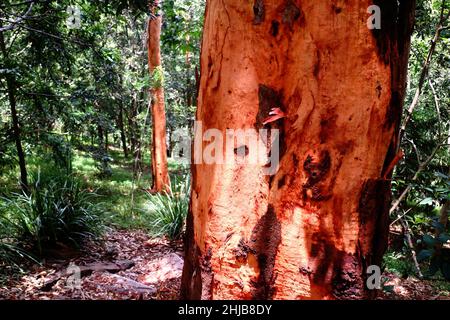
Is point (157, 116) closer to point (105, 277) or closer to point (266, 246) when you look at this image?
point (105, 277)

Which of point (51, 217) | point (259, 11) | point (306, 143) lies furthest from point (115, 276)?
point (259, 11)

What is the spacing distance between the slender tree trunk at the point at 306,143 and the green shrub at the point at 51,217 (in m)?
3.97

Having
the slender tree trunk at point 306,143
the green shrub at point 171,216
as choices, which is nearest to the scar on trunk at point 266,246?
the slender tree trunk at point 306,143

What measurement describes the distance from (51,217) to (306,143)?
453 cm

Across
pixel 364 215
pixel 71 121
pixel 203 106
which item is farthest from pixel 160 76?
pixel 364 215

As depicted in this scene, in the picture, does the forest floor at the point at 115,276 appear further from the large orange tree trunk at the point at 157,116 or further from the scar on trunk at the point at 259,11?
the large orange tree trunk at the point at 157,116

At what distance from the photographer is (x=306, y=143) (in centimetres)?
145

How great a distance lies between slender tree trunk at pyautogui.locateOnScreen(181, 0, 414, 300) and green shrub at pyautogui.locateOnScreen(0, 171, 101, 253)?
3.97m

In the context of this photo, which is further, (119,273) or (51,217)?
(51,217)

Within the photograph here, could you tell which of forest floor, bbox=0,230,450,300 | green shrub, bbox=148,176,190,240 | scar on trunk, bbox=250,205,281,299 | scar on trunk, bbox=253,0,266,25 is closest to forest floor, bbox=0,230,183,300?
forest floor, bbox=0,230,450,300

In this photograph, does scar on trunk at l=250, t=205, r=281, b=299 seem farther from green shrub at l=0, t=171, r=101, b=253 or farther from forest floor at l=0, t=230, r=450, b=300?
green shrub at l=0, t=171, r=101, b=253

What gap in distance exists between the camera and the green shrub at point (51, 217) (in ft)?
15.9

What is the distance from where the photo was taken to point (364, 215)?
1.46 meters
